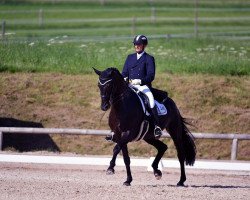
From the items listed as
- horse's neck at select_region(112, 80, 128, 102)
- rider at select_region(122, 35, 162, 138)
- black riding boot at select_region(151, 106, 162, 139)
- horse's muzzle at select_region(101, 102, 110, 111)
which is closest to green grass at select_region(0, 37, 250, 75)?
rider at select_region(122, 35, 162, 138)

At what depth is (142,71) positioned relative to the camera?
13.8 meters

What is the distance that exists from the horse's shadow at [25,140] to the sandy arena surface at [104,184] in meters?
3.73

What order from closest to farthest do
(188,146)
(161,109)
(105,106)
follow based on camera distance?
(105,106) → (161,109) → (188,146)

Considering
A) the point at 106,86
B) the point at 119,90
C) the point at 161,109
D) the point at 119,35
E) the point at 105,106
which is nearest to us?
the point at 105,106

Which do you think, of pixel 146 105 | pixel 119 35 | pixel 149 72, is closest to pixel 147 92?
pixel 146 105

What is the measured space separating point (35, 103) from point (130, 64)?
29.9 ft

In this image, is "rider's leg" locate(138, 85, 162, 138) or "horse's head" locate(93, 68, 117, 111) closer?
"horse's head" locate(93, 68, 117, 111)

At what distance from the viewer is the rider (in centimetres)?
1367

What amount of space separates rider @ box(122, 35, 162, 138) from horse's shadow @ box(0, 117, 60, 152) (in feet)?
25.2

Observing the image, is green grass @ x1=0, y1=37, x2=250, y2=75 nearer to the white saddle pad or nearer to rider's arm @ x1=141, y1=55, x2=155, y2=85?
the white saddle pad

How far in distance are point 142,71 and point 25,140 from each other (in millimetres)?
8406

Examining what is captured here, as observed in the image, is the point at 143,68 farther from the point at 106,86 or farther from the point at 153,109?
the point at 106,86

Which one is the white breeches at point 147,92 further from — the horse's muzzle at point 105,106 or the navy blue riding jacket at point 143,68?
the horse's muzzle at point 105,106

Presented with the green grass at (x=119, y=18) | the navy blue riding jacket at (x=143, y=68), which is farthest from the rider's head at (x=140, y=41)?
the green grass at (x=119, y=18)
